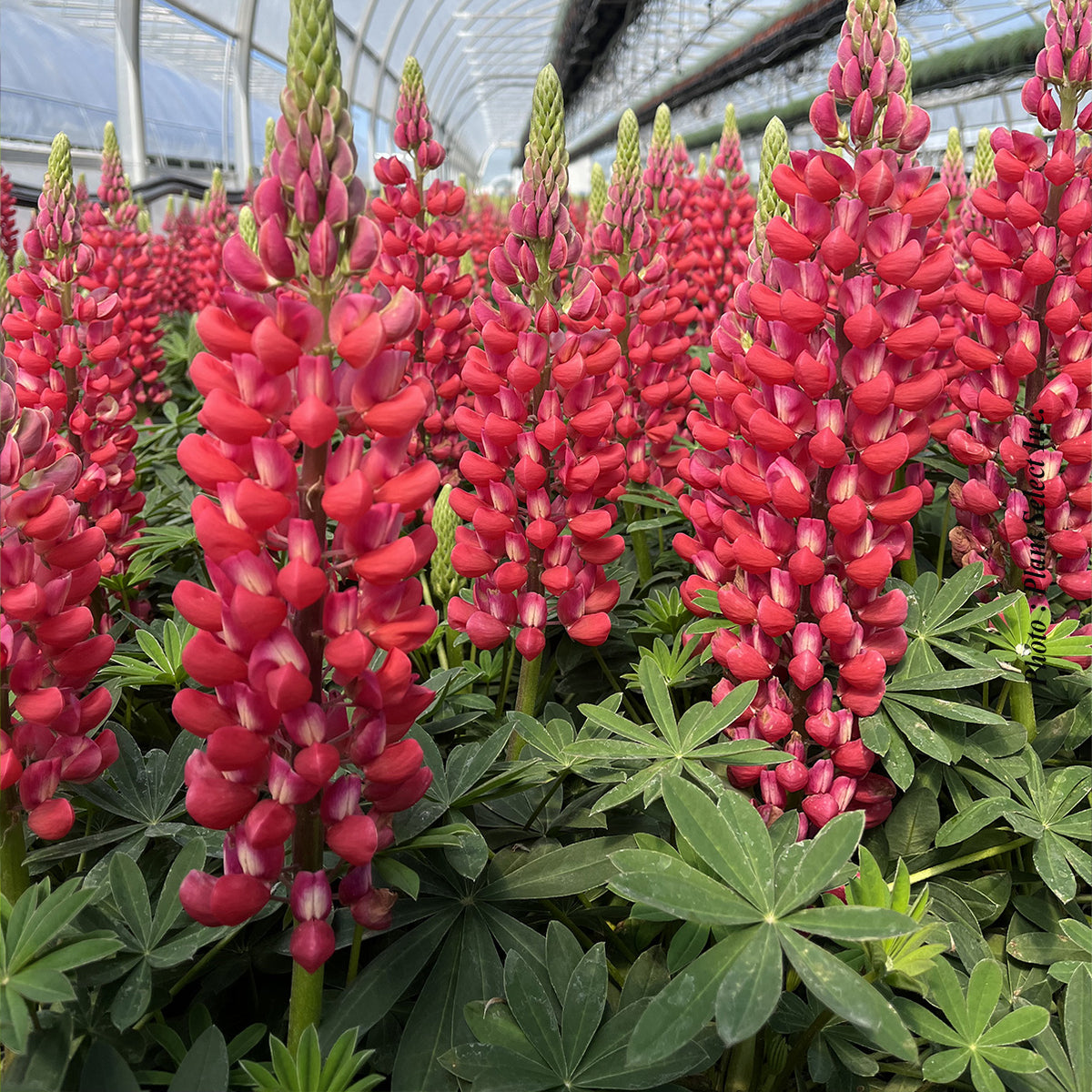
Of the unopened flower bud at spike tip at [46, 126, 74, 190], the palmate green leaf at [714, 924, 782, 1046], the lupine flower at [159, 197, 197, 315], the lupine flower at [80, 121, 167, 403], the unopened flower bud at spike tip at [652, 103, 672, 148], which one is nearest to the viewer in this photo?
the palmate green leaf at [714, 924, 782, 1046]

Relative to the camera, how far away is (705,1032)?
3.05 feet

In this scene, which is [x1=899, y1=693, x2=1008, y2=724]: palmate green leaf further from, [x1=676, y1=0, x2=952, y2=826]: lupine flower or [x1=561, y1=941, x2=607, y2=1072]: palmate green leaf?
[x1=561, y1=941, x2=607, y2=1072]: palmate green leaf

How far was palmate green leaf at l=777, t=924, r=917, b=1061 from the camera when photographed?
28.6 inches

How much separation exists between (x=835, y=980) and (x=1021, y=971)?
0.60 m

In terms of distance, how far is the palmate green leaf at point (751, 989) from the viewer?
2.35 feet

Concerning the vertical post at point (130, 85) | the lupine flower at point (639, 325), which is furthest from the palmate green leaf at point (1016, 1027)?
the vertical post at point (130, 85)

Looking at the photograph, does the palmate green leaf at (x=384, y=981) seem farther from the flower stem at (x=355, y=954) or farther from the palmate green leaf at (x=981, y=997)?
the palmate green leaf at (x=981, y=997)

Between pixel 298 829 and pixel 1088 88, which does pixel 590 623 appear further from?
pixel 1088 88

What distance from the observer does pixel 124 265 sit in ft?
9.04

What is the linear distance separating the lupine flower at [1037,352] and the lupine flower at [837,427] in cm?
36

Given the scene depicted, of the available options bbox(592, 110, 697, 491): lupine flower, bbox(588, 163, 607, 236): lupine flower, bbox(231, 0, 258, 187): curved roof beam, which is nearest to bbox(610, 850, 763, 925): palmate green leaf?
bbox(592, 110, 697, 491): lupine flower

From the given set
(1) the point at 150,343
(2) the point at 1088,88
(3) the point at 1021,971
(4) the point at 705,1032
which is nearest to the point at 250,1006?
(4) the point at 705,1032

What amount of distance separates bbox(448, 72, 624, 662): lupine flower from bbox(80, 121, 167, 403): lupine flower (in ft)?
4.43

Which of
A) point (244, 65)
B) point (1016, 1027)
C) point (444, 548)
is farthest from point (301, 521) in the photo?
point (244, 65)
